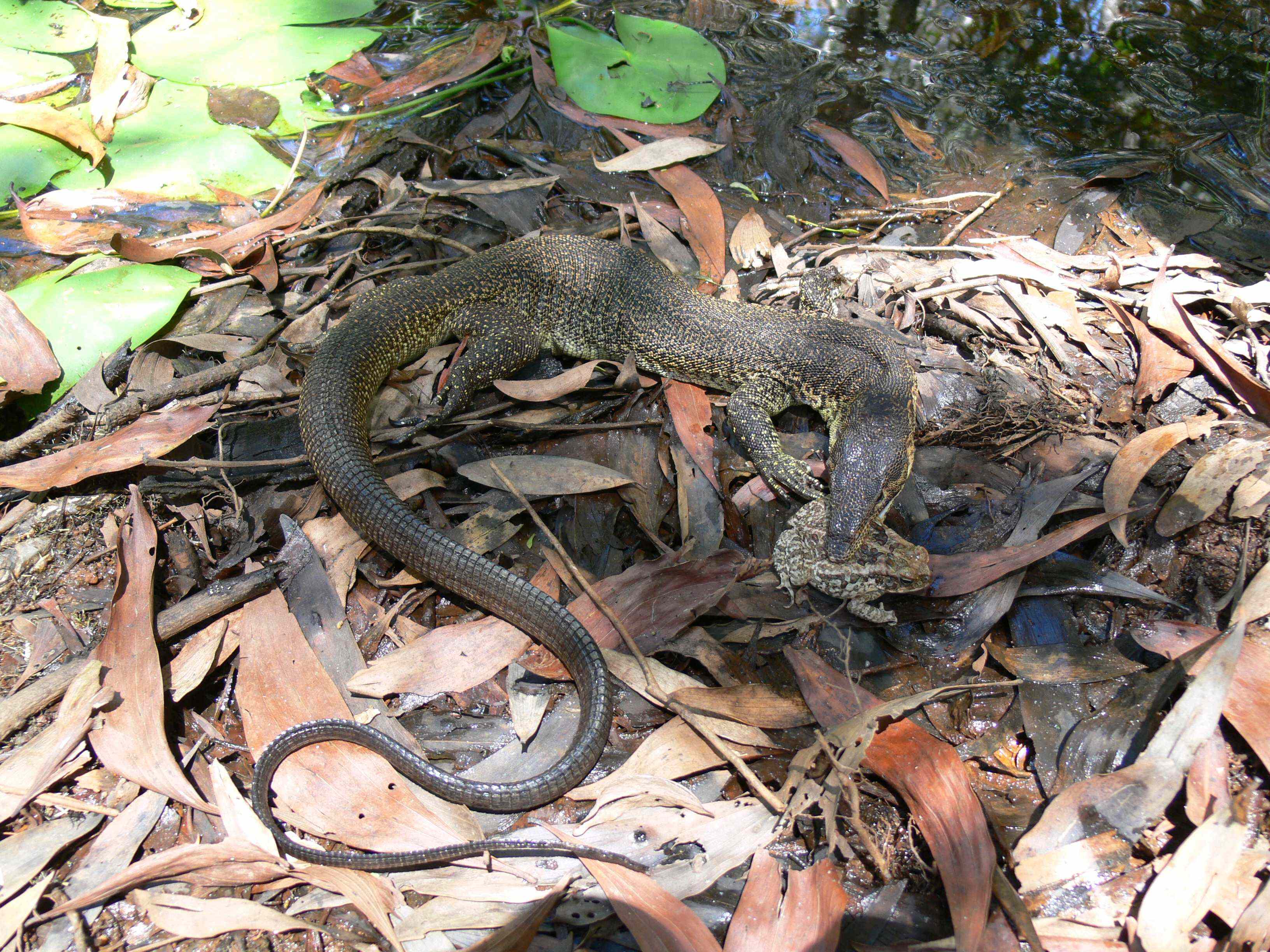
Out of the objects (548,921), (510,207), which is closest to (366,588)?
(548,921)

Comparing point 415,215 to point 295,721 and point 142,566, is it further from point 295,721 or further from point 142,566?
point 295,721

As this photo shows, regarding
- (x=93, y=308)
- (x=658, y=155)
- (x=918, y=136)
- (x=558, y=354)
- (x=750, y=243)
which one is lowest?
(x=558, y=354)

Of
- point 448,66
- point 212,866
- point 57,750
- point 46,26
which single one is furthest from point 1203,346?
point 46,26

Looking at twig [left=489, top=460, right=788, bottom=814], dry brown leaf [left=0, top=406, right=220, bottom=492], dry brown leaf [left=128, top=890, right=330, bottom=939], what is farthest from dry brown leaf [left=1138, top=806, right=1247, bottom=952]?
dry brown leaf [left=0, top=406, right=220, bottom=492]

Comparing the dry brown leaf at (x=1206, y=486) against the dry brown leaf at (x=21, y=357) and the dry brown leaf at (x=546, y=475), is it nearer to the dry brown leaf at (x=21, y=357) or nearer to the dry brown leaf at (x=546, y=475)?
the dry brown leaf at (x=546, y=475)

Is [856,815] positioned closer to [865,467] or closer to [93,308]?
[865,467]

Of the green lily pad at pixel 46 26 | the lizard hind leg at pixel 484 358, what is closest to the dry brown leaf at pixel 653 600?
the lizard hind leg at pixel 484 358

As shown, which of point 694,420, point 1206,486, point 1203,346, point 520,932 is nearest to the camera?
point 520,932
